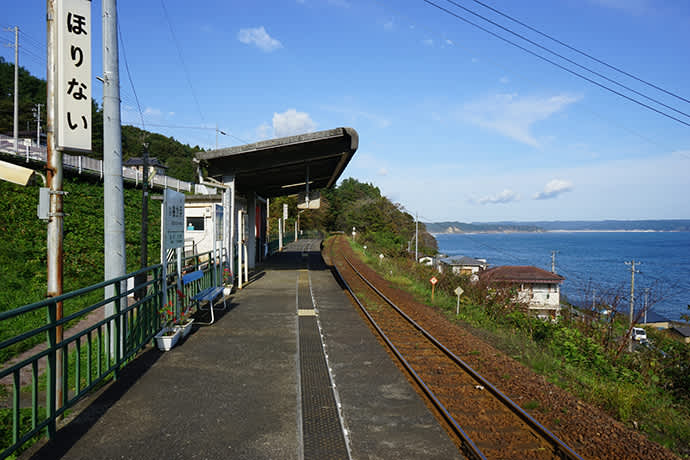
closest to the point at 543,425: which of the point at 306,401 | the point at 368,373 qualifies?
the point at 368,373

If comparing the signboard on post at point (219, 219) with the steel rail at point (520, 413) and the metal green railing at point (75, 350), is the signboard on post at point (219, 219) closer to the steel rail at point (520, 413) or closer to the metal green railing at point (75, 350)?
the metal green railing at point (75, 350)

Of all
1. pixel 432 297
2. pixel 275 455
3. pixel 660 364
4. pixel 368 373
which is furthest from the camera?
pixel 432 297

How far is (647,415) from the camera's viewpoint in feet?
19.1

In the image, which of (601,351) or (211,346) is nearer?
(211,346)

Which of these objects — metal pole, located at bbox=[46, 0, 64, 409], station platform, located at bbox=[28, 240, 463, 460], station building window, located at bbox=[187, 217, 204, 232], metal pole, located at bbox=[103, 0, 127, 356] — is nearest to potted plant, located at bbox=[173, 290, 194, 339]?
station platform, located at bbox=[28, 240, 463, 460]

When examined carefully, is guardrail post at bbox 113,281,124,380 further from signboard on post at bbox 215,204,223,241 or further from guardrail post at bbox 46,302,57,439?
signboard on post at bbox 215,204,223,241

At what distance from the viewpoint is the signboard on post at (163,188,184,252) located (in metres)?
6.84

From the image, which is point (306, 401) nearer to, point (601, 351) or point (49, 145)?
point (49, 145)

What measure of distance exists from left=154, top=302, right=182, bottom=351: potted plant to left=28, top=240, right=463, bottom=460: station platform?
155mm

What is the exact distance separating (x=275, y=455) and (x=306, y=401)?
1277 mm

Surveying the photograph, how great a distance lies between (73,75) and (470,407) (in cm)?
614

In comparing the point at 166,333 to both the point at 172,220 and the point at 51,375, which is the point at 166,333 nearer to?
the point at 172,220

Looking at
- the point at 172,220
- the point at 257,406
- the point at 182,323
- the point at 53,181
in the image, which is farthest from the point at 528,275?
the point at 53,181

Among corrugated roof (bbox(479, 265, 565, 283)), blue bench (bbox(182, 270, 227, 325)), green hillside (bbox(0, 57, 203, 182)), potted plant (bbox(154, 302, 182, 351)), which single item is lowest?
corrugated roof (bbox(479, 265, 565, 283))
